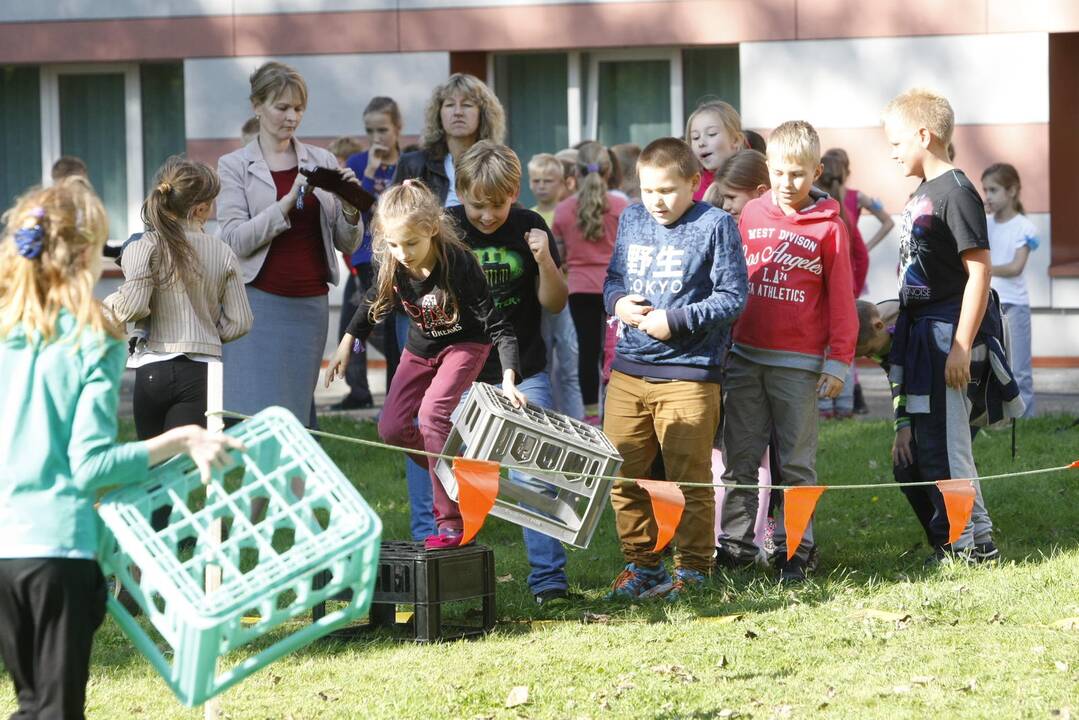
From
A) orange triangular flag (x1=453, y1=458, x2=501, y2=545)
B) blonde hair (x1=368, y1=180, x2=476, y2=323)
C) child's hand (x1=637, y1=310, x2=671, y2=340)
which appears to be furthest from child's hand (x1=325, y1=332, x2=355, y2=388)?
child's hand (x1=637, y1=310, x2=671, y2=340)

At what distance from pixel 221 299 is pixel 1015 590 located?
11.7 feet

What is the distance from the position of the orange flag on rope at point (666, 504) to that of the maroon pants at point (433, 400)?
31.7 inches

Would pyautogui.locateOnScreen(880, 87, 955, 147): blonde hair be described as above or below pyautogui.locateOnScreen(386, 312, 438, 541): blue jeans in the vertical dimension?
above

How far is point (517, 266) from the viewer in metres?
6.35

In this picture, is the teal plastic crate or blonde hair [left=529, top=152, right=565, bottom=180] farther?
blonde hair [left=529, top=152, right=565, bottom=180]

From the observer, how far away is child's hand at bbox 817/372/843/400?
248 inches

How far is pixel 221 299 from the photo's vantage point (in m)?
6.46

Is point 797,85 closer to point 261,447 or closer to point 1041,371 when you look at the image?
point 1041,371

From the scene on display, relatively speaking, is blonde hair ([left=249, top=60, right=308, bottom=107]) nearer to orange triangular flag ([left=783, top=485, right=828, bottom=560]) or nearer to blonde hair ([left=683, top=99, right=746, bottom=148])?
blonde hair ([left=683, top=99, right=746, bottom=148])

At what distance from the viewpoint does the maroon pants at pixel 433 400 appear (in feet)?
19.9

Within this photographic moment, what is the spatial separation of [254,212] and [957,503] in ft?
11.4

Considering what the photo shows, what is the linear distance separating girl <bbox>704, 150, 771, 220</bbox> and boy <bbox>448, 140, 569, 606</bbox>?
37.5 inches

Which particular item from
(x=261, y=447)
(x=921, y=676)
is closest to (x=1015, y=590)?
(x=921, y=676)

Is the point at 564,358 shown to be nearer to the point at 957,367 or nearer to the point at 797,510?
the point at 797,510
